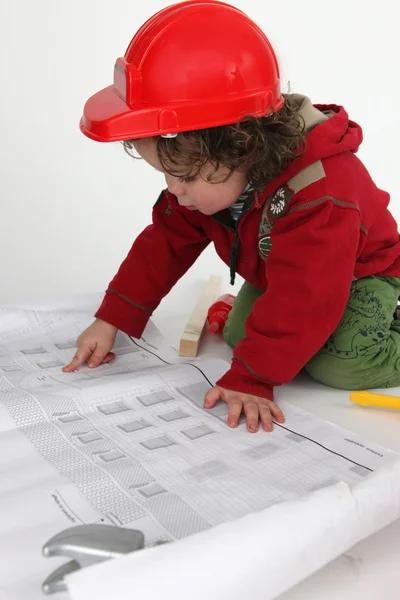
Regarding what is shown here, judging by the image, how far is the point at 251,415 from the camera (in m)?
0.77

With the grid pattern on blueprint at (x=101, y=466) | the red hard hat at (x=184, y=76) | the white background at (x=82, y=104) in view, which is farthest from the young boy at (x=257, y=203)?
the white background at (x=82, y=104)

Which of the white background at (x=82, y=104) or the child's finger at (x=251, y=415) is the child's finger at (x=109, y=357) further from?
the white background at (x=82, y=104)

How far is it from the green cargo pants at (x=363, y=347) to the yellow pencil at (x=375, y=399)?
0.20 ft

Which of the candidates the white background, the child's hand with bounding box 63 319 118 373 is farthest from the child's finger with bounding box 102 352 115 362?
the white background

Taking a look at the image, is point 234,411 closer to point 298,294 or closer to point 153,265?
point 298,294

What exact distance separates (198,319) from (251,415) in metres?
0.35

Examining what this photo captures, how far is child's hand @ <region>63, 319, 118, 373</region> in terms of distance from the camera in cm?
92

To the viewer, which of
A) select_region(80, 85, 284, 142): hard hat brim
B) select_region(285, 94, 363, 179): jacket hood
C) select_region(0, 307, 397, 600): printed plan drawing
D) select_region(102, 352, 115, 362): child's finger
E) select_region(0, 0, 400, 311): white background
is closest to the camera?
select_region(0, 307, 397, 600): printed plan drawing

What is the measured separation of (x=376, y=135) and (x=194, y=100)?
3.83 ft

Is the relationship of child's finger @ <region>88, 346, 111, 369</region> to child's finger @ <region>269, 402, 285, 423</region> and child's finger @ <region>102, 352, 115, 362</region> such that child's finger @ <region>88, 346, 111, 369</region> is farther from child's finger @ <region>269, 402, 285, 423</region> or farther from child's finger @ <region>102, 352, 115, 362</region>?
child's finger @ <region>269, 402, 285, 423</region>

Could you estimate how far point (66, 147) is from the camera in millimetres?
1751

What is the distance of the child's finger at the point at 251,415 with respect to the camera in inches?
29.6

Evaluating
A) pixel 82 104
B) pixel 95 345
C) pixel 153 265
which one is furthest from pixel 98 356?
pixel 82 104

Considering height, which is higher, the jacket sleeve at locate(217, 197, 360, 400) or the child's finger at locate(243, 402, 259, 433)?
the jacket sleeve at locate(217, 197, 360, 400)
